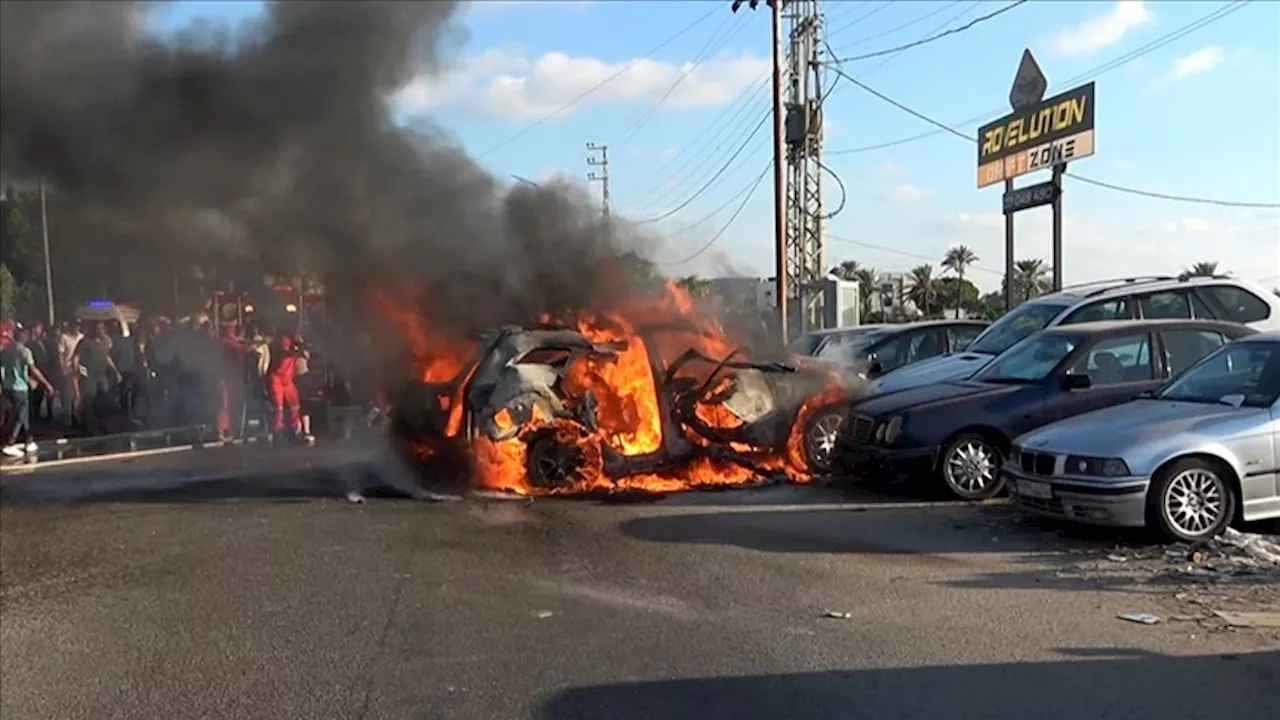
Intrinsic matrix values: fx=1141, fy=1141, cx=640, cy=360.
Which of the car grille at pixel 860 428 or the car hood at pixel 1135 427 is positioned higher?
the car hood at pixel 1135 427

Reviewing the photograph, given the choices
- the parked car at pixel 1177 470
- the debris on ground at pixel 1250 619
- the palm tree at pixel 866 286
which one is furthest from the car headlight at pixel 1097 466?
the palm tree at pixel 866 286

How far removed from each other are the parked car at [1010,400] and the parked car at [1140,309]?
1292 mm

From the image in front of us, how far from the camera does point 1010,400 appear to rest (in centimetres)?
981

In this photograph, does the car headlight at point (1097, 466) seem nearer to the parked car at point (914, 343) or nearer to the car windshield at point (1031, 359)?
the car windshield at point (1031, 359)

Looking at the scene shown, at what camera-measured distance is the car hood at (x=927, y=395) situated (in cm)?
992

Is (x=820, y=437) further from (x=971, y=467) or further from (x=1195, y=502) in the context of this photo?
(x=1195, y=502)

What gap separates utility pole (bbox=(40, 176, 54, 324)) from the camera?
1002cm

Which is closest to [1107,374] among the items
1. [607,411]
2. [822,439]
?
[822,439]

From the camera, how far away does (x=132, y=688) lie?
516cm

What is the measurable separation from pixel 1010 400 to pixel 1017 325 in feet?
10.5

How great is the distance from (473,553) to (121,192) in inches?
203

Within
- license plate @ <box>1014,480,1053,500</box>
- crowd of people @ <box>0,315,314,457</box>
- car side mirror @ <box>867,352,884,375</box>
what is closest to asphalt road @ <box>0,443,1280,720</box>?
license plate @ <box>1014,480,1053,500</box>

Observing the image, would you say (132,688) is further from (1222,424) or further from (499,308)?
(499,308)

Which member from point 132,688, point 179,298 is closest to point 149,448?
point 179,298
